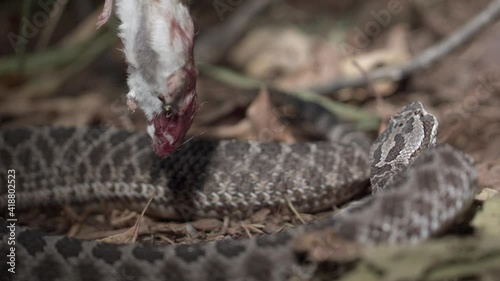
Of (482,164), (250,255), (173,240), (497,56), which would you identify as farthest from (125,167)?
(497,56)

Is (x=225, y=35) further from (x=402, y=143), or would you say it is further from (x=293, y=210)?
(x=402, y=143)

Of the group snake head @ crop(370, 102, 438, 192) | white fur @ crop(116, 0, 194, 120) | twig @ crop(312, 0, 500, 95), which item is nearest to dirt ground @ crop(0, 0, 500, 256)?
twig @ crop(312, 0, 500, 95)

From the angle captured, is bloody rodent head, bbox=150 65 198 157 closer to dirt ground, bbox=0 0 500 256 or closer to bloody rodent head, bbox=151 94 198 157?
bloody rodent head, bbox=151 94 198 157

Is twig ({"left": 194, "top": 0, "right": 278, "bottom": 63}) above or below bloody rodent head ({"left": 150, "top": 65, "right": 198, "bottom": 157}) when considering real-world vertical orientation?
below

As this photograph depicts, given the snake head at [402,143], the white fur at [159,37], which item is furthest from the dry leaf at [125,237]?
the snake head at [402,143]

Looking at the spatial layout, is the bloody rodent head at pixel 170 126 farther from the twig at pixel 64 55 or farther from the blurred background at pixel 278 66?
the twig at pixel 64 55

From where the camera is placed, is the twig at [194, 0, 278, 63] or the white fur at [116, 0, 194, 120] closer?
the white fur at [116, 0, 194, 120]
